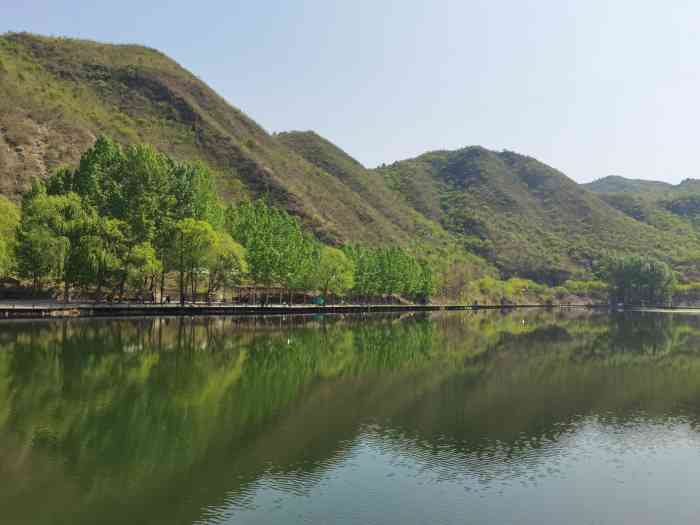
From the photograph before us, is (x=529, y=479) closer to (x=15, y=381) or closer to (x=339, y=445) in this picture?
(x=339, y=445)

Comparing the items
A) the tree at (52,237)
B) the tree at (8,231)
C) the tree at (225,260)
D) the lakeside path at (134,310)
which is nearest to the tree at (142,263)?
the lakeside path at (134,310)

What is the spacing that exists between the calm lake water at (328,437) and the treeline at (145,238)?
86.1 ft

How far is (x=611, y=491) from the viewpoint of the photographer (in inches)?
829

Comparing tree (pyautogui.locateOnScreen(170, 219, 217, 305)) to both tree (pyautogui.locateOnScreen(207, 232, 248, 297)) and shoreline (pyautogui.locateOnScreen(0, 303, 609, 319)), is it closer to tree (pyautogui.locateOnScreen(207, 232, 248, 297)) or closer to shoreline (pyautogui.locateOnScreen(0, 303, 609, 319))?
tree (pyautogui.locateOnScreen(207, 232, 248, 297))

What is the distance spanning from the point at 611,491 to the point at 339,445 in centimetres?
1058

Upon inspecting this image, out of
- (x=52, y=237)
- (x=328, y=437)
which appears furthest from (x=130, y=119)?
(x=328, y=437)

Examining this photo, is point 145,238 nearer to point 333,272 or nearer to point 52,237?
point 52,237

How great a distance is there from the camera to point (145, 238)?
86438 millimetres

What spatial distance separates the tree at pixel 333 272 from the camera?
113 m

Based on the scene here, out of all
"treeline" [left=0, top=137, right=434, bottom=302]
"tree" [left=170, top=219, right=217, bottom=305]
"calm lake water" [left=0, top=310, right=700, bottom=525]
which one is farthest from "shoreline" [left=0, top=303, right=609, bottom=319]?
"calm lake water" [left=0, top=310, right=700, bottom=525]

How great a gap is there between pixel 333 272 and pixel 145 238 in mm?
38972

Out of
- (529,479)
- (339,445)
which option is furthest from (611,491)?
(339,445)

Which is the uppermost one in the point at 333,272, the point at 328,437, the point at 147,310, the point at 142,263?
the point at 142,263

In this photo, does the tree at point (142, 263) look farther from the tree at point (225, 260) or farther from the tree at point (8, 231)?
the tree at point (8, 231)
